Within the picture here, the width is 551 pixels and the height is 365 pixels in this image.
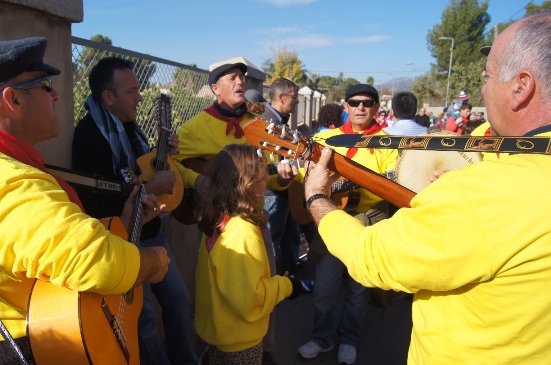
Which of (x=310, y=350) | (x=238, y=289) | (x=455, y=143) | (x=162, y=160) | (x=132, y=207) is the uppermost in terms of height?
(x=455, y=143)

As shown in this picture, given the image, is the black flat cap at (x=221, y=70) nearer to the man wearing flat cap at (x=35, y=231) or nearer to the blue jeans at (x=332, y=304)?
the blue jeans at (x=332, y=304)

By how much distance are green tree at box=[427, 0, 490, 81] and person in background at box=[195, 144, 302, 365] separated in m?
55.9

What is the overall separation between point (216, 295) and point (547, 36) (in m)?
1.92

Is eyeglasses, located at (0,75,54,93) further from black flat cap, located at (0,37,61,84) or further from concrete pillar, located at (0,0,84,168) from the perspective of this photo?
concrete pillar, located at (0,0,84,168)

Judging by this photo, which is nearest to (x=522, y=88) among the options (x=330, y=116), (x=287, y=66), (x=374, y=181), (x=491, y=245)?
(x=491, y=245)

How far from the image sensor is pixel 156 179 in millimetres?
2697

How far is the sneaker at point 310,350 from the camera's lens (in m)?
3.36

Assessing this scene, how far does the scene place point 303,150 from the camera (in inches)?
88.4

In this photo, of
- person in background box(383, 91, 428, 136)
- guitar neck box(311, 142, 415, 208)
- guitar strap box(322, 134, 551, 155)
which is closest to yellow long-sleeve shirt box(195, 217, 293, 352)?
guitar neck box(311, 142, 415, 208)

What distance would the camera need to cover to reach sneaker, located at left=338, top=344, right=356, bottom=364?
3320 mm

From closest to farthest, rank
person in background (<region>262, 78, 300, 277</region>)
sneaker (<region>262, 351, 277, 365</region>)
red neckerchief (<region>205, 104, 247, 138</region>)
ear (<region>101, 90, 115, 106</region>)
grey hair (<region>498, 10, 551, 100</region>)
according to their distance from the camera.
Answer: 1. grey hair (<region>498, 10, 551, 100</region>)
2. ear (<region>101, 90, 115, 106</region>)
3. sneaker (<region>262, 351, 277, 365</region>)
4. red neckerchief (<region>205, 104, 247, 138</region>)
5. person in background (<region>262, 78, 300, 277</region>)

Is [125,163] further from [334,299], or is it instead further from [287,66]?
[287,66]

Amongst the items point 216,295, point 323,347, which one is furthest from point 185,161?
point 323,347

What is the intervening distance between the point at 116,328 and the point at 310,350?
2.12 metres
